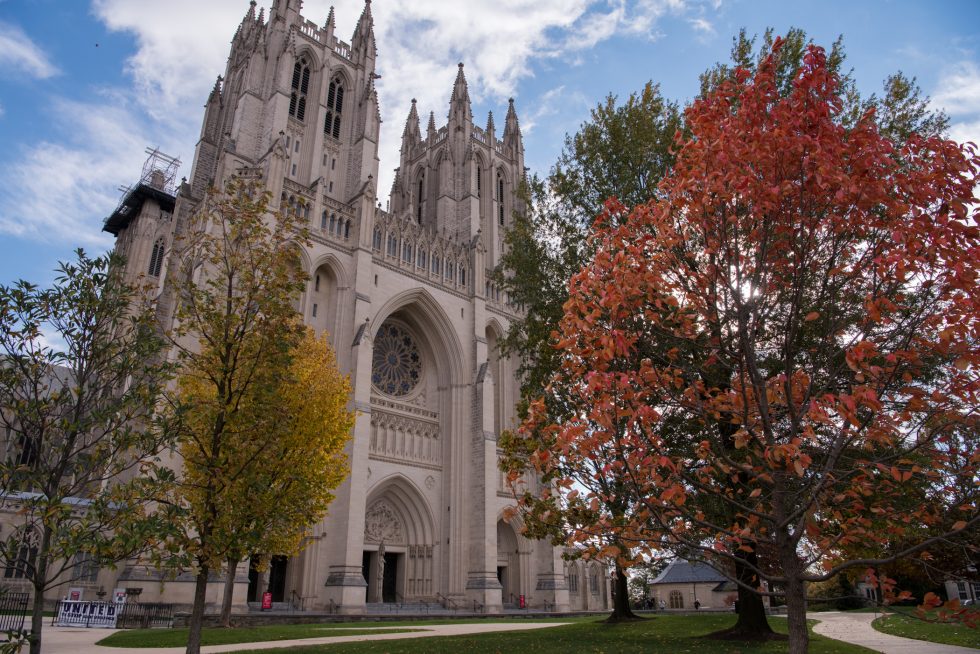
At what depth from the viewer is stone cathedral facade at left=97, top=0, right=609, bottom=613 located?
97.5 ft

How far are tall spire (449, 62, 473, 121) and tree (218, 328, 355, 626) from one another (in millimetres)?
35085

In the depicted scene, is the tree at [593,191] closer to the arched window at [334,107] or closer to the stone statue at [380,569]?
the stone statue at [380,569]

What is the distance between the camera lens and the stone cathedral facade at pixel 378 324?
97.5 feet

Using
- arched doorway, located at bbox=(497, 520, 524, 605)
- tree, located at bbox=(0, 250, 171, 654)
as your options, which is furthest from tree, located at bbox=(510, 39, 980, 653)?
arched doorway, located at bbox=(497, 520, 524, 605)

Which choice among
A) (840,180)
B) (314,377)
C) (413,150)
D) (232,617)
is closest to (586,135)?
(314,377)

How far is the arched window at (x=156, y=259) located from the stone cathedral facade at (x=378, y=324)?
4.1 inches

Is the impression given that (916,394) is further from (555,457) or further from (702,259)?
(555,457)

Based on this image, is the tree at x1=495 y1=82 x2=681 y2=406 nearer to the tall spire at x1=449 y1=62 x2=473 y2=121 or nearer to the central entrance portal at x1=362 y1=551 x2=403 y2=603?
the central entrance portal at x1=362 y1=551 x2=403 y2=603

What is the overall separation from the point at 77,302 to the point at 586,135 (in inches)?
498

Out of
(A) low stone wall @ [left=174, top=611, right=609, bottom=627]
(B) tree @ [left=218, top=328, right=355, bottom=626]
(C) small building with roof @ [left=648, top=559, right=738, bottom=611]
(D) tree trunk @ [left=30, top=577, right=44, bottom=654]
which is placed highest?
(B) tree @ [left=218, top=328, right=355, bottom=626]

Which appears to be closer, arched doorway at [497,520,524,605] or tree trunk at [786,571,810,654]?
tree trunk at [786,571,810,654]

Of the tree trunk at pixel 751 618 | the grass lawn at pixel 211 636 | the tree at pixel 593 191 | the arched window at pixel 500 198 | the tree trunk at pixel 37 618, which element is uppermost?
the arched window at pixel 500 198

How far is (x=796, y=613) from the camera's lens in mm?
5172

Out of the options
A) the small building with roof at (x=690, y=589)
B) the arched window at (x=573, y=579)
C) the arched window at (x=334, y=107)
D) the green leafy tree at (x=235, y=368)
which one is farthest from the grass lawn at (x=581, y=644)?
the small building with roof at (x=690, y=589)
